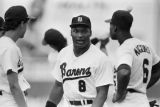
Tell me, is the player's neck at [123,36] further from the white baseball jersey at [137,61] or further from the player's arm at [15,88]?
the player's arm at [15,88]

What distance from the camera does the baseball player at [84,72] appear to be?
7961mm

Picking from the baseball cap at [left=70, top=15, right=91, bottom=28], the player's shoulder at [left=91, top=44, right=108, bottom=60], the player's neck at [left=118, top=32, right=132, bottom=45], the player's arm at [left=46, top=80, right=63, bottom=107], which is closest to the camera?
the player's shoulder at [left=91, top=44, right=108, bottom=60]

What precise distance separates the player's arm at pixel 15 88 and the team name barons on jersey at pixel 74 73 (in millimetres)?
527

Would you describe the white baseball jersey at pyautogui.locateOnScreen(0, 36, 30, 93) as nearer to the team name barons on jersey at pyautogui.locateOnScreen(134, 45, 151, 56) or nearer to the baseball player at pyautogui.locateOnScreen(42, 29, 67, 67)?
the team name barons on jersey at pyautogui.locateOnScreen(134, 45, 151, 56)

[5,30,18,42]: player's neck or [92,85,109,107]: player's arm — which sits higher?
[5,30,18,42]: player's neck

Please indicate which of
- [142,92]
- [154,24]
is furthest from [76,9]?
[142,92]

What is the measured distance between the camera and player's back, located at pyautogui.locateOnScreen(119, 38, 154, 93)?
29.0ft

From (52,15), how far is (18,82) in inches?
445

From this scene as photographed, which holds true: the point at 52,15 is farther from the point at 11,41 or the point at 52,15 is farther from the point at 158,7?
the point at 11,41

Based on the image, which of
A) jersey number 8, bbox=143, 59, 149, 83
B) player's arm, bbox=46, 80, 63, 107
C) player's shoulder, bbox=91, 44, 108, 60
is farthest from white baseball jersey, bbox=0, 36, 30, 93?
jersey number 8, bbox=143, 59, 149, 83

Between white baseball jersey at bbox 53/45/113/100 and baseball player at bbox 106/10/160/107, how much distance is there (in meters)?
0.65

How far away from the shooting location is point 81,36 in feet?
26.4

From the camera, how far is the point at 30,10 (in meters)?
19.1

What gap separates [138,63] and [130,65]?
232 mm
